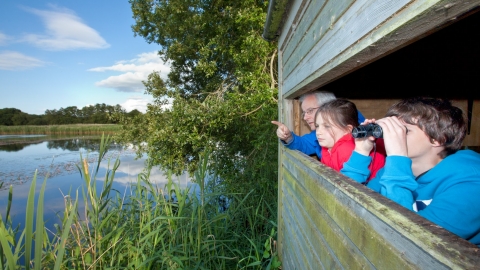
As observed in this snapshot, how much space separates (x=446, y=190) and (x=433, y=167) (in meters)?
0.25

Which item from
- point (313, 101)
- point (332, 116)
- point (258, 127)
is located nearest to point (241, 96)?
point (258, 127)

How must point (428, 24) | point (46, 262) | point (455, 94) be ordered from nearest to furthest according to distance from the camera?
1. point (428, 24)
2. point (46, 262)
3. point (455, 94)

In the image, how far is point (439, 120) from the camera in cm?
121

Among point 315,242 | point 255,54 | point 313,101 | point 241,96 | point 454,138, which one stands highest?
point 255,54

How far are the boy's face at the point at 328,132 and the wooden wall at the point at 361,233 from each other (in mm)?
266

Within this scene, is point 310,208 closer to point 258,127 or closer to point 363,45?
point 363,45

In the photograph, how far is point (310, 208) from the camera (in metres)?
1.71

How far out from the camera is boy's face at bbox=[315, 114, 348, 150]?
2086mm

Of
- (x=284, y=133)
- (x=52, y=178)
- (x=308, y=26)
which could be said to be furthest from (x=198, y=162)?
(x=52, y=178)

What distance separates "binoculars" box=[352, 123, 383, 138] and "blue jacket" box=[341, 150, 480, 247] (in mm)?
144

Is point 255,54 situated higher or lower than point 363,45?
higher

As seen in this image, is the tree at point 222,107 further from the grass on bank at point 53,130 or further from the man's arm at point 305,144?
the grass on bank at point 53,130

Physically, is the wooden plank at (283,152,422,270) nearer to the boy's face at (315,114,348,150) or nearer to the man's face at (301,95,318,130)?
the boy's face at (315,114,348,150)

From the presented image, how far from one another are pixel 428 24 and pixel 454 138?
27.9 inches
